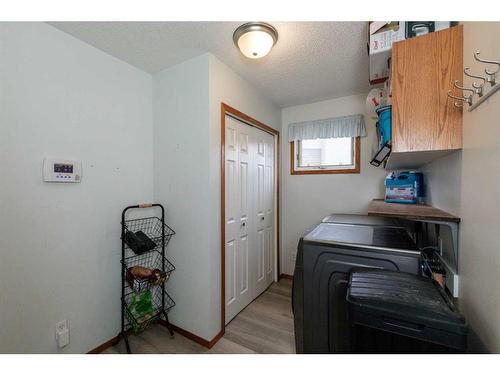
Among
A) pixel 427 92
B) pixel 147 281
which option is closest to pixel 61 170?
pixel 147 281

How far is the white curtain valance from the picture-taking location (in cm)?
248

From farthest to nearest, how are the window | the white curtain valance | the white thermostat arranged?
the window
the white curtain valance
the white thermostat

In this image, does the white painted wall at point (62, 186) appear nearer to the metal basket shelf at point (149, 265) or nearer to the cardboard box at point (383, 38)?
the metal basket shelf at point (149, 265)

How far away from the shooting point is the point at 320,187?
273 cm

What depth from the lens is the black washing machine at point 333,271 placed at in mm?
1053

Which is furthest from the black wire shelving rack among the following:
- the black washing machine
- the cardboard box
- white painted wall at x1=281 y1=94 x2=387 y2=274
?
the cardboard box

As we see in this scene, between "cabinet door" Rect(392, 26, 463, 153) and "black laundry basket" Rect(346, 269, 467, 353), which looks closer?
"black laundry basket" Rect(346, 269, 467, 353)

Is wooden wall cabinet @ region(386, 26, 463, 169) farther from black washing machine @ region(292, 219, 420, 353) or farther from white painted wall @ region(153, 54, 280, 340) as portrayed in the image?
white painted wall @ region(153, 54, 280, 340)

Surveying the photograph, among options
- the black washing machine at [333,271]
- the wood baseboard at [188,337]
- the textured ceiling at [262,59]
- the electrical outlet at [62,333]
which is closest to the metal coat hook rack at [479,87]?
the black washing machine at [333,271]

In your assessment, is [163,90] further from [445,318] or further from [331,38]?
[445,318]

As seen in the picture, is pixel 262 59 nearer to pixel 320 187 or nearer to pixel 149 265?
pixel 320 187

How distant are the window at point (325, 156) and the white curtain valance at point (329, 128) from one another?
9 cm

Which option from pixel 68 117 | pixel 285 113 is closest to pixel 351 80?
pixel 285 113

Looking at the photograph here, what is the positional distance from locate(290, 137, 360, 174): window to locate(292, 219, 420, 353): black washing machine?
1.46 meters
